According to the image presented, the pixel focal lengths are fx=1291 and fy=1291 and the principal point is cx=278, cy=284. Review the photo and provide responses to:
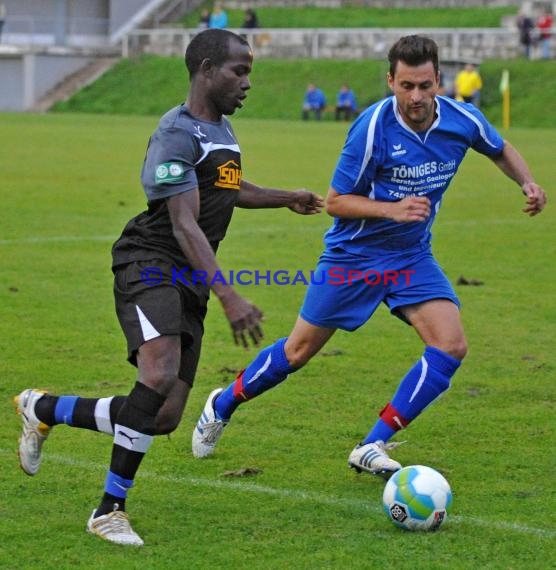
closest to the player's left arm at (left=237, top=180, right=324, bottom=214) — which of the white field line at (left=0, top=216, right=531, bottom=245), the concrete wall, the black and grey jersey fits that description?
the black and grey jersey

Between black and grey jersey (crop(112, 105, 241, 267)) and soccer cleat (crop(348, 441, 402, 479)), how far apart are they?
1.32 m

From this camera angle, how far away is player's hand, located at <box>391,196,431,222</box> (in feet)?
19.4

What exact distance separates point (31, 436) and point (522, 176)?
9.25 ft

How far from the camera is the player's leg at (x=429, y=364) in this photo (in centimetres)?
613

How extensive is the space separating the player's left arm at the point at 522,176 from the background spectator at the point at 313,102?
120 ft

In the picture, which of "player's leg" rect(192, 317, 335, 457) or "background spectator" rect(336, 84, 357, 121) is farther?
"background spectator" rect(336, 84, 357, 121)

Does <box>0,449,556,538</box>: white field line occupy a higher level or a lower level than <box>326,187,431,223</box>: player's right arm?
lower

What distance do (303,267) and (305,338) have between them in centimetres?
606

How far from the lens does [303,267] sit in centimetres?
1252

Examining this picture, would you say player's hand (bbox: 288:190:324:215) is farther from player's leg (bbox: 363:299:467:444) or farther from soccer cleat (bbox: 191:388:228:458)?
soccer cleat (bbox: 191:388:228:458)

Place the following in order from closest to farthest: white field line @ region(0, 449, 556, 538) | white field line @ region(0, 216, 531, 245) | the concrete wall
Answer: white field line @ region(0, 449, 556, 538), white field line @ region(0, 216, 531, 245), the concrete wall

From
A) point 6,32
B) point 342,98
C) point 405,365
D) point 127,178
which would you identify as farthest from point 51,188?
point 6,32

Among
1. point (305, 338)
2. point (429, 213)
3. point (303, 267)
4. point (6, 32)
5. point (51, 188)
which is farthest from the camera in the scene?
point (6, 32)

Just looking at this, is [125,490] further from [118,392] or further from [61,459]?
[118,392]
